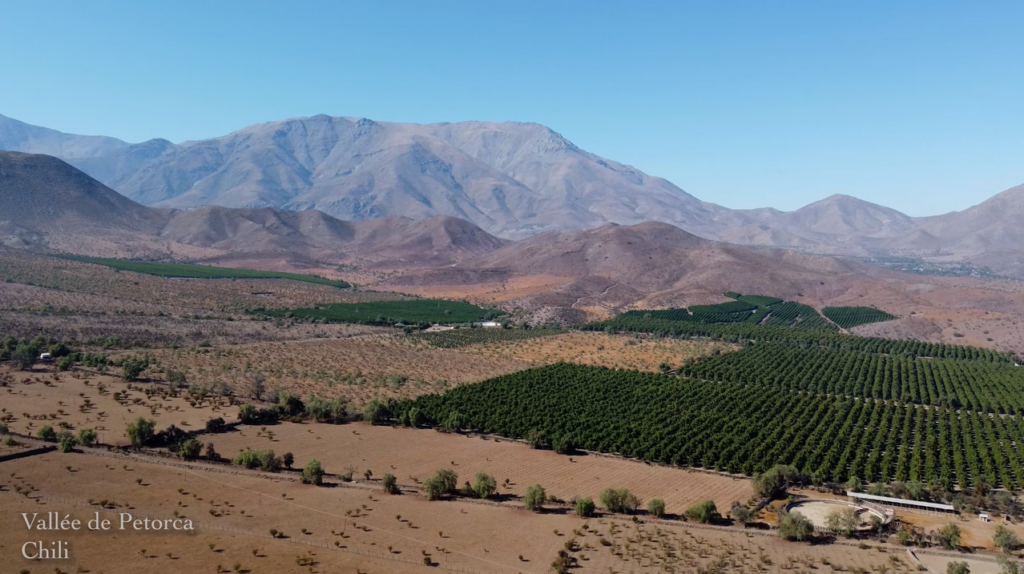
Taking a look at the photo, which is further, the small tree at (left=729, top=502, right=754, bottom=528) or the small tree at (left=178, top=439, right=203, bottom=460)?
the small tree at (left=178, top=439, right=203, bottom=460)

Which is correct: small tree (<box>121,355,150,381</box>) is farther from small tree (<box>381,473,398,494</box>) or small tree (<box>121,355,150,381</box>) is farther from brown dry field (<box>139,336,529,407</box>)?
small tree (<box>381,473,398,494</box>)

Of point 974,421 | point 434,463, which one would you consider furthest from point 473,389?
point 974,421

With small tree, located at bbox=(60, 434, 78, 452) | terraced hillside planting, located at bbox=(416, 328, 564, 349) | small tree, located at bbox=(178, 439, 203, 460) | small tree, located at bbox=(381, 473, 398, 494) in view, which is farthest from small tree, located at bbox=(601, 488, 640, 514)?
terraced hillside planting, located at bbox=(416, 328, 564, 349)

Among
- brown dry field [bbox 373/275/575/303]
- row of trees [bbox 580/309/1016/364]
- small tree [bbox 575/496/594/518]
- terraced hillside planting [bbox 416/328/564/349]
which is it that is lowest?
small tree [bbox 575/496/594/518]

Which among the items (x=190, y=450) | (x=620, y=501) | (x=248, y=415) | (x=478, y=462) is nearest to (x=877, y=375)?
(x=478, y=462)

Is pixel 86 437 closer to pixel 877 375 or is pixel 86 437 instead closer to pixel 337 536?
pixel 337 536

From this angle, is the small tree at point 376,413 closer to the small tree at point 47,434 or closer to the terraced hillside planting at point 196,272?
the small tree at point 47,434

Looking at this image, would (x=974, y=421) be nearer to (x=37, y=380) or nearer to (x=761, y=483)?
(x=761, y=483)
